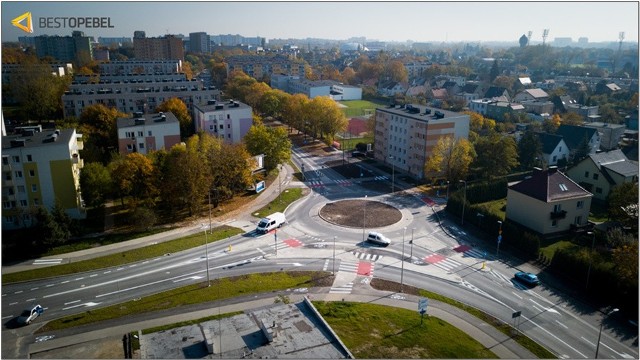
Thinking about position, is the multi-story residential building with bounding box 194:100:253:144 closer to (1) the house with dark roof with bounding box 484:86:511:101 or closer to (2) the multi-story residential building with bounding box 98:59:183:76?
(2) the multi-story residential building with bounding box 98:59:183:76

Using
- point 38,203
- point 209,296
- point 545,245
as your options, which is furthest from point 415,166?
point 38,203

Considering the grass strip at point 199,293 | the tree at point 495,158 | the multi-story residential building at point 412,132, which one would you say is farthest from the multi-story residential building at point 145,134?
the tree at point 495,158

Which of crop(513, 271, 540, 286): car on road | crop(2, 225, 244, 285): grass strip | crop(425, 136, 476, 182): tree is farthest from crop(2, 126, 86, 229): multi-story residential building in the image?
crop(513, 271, 540, 286): car on road

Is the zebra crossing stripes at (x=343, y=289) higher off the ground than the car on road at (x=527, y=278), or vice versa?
the car on road at (x=527, y=278)

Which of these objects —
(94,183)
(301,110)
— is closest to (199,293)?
(94,183)

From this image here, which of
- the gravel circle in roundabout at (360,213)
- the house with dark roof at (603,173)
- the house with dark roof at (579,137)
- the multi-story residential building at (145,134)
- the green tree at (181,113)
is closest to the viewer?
the gravel circle in roundabout at (360,213)

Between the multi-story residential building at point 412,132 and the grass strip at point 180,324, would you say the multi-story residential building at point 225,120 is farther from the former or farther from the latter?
the grass strip at point 180,324

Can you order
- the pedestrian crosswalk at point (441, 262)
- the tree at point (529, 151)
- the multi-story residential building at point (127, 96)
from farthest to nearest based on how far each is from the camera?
the multi-story residential building at point (127, 96) → the tree at point (529, 151) → the pedestrian crosswalk at point (441, 262)

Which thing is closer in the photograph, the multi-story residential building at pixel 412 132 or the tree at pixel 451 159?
the tree at pixel 451 159
